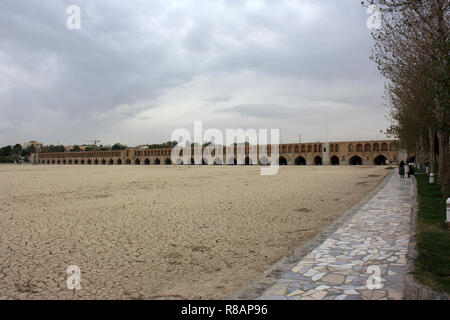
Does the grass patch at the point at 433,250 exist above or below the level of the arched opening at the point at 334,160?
below

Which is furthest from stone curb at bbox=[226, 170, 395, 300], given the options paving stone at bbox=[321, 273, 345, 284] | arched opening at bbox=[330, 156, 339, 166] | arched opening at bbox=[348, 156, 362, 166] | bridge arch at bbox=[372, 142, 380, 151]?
arched opening at bbox=[330, 156, 339, 166]

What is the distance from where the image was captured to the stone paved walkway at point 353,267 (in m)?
3.25

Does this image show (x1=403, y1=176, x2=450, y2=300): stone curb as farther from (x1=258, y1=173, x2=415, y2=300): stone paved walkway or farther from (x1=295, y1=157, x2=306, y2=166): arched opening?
(x1=295, y1=157, x2=306, y2=166): arched opening

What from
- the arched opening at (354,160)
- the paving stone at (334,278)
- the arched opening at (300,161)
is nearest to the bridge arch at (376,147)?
the arched opening at (354,160)

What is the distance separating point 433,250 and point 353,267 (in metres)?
1.39

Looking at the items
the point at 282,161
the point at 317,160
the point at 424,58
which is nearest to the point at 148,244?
the point at 424,58

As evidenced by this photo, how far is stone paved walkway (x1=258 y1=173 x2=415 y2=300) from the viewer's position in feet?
10.7

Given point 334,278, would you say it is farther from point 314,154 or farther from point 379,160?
point 379,160

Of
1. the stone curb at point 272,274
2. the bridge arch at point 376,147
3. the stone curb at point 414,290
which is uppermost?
the bridge arch at point 376,147

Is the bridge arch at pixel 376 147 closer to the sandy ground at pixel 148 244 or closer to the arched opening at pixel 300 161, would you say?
the arched opening at pixel 300 161

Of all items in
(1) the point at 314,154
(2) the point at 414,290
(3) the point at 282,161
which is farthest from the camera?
(3) the point at 282,161

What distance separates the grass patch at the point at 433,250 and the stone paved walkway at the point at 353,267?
208 millimetres

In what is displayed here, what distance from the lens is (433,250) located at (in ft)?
14.7

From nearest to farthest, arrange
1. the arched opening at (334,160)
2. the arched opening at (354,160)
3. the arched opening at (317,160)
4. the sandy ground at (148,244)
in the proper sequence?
1. the sandy ground at (148,244)
2. the arched opening at (354,160)
3. the arched opening at (334,160)
4. the arched opening at (317,160)
